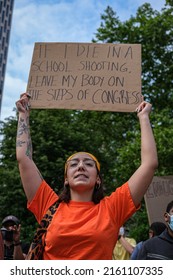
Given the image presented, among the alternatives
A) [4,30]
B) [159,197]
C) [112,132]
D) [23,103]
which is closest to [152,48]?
[112,132]

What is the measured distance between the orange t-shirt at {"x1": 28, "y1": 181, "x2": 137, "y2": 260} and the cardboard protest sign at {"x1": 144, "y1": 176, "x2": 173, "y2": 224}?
2749 mm

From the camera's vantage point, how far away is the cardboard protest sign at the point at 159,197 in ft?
16.4

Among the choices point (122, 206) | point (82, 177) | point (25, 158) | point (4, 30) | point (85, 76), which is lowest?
point (122, 206)

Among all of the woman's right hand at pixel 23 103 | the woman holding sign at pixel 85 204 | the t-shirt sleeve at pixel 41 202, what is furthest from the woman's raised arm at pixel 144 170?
the woman's right hand at pixel 23 103

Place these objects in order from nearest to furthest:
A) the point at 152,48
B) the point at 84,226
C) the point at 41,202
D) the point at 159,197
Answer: the point at 84,226, the point at 41,202, the point at 159,197, the point at 152,48

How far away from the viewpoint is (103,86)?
345 cm

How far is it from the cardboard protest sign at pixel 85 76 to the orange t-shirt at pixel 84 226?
1114 millimetres

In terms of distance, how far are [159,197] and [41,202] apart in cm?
293

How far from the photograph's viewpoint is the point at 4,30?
67562mm

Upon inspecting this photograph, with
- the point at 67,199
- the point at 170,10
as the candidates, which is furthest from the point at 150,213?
the point at 170,10

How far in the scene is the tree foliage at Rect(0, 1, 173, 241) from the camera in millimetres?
12305

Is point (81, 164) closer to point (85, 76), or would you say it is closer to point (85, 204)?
point (85, 204)

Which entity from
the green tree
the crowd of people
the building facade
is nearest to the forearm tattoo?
the crowd of people

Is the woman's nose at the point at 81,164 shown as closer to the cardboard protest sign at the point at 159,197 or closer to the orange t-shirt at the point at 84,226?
the orange t-shirt at the point at 84,226
